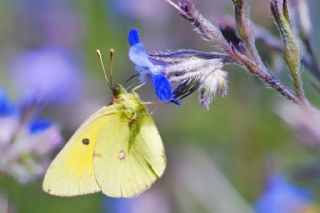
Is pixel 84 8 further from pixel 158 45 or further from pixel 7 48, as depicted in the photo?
pixel 158 45

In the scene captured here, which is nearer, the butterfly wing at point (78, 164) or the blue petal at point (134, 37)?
the blue petal at point (134, 37)

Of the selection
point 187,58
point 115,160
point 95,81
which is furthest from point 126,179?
point 95,81

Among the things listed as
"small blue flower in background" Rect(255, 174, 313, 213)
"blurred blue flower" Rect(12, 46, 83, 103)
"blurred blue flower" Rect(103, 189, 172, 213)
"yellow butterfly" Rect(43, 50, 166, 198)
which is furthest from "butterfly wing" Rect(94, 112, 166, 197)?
"blurred blue flower" Rect(12, 46, 83, 103)

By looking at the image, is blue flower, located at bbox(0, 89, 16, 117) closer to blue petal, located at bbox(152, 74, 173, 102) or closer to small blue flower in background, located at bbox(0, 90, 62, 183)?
small blue flower in background, located at bbox(0, 90, 62, 183)

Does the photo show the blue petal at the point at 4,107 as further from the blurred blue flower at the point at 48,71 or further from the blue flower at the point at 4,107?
the blurred blue flower at the point at 48,71

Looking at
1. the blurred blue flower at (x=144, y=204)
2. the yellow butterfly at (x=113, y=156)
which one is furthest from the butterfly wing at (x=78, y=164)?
the blurred blue flower at (x=144, y=204)

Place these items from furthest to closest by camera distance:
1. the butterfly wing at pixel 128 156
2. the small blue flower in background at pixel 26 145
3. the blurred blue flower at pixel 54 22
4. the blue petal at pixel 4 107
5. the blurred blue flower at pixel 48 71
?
the blurred blue flower at pixel 54 22 < the blurred blue flower at pixel 48 71 < the blue petal at pixel 4 107 < the small blue flower in background at pixel 26 145 < the butterfly wing at pixel 128 156
